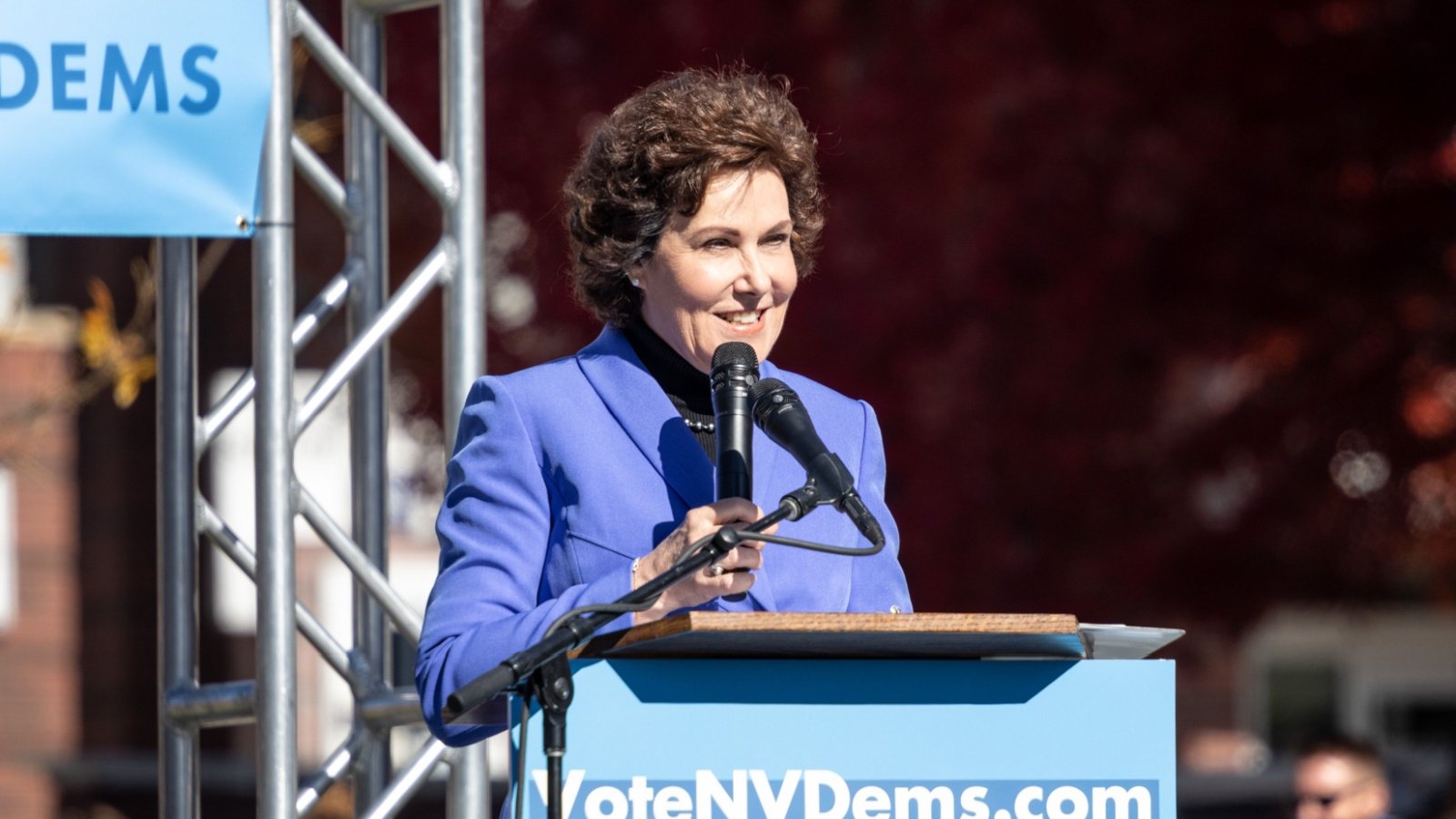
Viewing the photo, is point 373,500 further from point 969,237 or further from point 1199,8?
point 1199,8

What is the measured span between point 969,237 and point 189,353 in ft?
13.2

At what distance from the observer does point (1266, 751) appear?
19.4 metres

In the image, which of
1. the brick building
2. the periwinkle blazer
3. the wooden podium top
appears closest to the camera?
the wooden podium top

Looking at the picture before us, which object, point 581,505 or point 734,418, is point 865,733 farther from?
point 581,505

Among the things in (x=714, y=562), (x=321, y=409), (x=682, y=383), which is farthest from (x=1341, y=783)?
(x=714, y=562)

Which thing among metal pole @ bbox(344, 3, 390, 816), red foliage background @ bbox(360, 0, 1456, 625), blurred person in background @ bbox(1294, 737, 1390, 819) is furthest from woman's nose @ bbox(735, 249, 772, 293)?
red foliage background @ bbox(360, 0, 1456, 625)

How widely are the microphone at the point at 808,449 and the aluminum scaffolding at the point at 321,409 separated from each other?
5.19ft

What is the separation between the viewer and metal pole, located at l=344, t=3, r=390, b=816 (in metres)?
4.41

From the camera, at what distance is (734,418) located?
2.51 meters

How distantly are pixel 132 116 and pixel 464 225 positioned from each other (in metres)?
0.72

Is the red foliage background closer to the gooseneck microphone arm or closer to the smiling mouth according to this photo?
the smiling mouth

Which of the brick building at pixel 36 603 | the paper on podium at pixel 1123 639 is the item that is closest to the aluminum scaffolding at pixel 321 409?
the paper on podium at pixel 1123 639

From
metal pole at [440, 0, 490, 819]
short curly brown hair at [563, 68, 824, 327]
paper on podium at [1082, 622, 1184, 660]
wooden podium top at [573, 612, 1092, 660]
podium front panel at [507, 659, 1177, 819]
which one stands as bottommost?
podium front panel at [507, 659, 1177, 819]

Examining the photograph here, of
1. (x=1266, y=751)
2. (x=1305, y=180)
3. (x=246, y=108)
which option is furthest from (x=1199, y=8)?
(x=1266, y=751)
